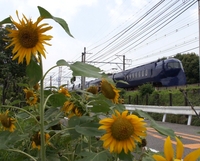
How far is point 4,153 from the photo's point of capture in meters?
1.79

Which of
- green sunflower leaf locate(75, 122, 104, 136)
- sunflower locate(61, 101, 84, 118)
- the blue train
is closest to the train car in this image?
the blue train

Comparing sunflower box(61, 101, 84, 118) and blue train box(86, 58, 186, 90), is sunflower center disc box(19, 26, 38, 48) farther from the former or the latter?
blue train box(86, 58, 186, 90)

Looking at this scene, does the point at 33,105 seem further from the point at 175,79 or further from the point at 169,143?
the point at 175,79

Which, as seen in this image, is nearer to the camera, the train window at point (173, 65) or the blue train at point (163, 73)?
the blue train at point (163, 73)

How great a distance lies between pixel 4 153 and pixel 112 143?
1187mm

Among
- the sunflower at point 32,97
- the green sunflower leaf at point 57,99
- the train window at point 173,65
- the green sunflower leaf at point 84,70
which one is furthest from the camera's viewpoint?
the train window at point 173,65

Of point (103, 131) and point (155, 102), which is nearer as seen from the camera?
point (103, 131)

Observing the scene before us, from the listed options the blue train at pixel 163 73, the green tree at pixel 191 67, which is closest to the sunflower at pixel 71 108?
the blue train at pixel 163 73

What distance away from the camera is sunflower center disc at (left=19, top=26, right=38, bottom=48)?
32.0 inches

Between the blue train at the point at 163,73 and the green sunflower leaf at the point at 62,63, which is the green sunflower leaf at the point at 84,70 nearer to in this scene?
the green sunflower leaf at the point at 62,63

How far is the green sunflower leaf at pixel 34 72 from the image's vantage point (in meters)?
0.81

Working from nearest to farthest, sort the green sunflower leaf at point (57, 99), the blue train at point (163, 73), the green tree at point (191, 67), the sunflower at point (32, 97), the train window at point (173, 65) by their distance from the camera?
the green sunflower leaf at point (57, 99) < the sunflower at point (32, 97) < the blue train at point (163, 73) < the train window at point (173, 65) < the green tree at point (191, 67)

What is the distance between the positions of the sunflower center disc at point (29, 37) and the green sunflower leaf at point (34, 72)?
0.16 feet

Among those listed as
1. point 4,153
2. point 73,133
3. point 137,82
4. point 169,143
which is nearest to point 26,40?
point 73,133
